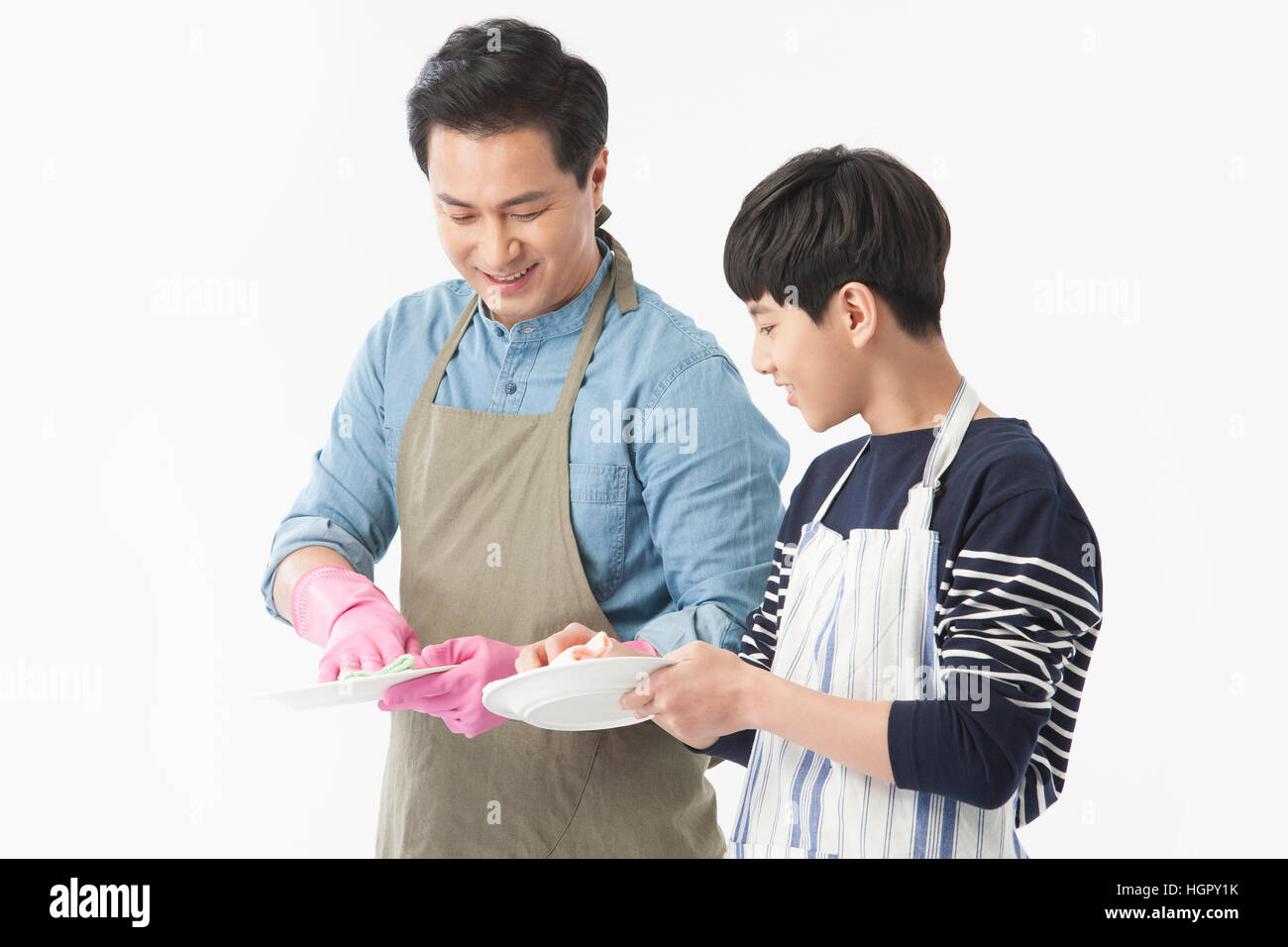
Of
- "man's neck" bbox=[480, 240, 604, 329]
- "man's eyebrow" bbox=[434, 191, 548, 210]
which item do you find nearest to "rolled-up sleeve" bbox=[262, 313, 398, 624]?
"man's neck" bbox=[480, 240, 604, 329]

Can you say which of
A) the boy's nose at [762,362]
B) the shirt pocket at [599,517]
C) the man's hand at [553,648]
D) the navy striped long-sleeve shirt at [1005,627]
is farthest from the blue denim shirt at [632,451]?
the navy striped long-sleeve shirt at [1005,627]

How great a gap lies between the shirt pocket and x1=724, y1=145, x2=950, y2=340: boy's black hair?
0.34 metres

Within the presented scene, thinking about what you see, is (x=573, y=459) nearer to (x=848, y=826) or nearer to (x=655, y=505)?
(x=655, y=505)

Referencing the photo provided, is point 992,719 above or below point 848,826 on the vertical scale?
above

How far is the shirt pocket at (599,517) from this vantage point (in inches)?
60.7

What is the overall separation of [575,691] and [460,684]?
0.86 feet

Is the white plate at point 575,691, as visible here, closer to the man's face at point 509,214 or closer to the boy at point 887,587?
the boy at point 887,587

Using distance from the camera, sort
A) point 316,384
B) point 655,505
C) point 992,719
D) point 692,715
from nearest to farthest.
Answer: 1. point 992,719
2. point 692,715
3. point 655,505
4. point 316,384

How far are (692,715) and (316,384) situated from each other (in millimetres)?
1957

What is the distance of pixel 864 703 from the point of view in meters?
1.16

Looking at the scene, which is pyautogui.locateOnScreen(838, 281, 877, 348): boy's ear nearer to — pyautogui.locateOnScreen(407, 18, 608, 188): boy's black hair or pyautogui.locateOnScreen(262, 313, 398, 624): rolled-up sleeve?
pyautogui.locateOnScreen(407, 18, 608, 188): boy's black hair

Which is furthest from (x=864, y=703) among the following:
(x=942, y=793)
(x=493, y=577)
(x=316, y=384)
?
(x=316, y=384)

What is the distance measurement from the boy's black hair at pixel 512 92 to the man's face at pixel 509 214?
0.02 metres

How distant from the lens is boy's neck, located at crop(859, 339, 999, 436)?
4.23ft
